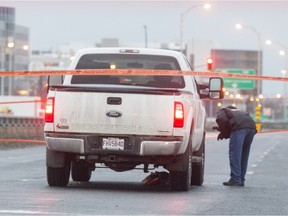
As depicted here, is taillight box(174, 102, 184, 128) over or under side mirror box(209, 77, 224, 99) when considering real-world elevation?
under

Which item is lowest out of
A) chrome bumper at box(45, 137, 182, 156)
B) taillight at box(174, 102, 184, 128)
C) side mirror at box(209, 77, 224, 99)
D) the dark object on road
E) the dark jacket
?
the dark object on road

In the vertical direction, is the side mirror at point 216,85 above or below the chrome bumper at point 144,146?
above

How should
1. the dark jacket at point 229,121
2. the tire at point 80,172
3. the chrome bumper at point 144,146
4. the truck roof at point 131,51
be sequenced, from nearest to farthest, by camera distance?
the chrome bumper at point 144,146 < the truck roof at point 131,51 < the tire at point 80,172 < the dark jacket at point 229,121

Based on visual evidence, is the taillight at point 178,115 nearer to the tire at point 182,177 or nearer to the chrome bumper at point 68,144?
the tire at point 182,177

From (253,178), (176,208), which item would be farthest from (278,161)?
(176,208)

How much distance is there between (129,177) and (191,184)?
2.15 meters

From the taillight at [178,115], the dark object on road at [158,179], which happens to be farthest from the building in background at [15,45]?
the taillight at [178,115]

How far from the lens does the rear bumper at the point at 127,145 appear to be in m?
14.7

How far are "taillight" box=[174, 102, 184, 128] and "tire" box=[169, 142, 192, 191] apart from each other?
1.69ft

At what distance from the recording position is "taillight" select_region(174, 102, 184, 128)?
48.4 ft

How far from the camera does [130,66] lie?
16641 millimetres

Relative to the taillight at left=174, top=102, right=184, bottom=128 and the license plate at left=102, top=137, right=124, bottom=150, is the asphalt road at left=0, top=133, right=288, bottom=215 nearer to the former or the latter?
the license plate at left=102, top=137, right=124, bottom=150

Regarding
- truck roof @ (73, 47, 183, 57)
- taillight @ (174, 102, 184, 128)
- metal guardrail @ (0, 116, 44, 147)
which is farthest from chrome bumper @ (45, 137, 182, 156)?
metal guardrail @ (0, 116, 44, 147)

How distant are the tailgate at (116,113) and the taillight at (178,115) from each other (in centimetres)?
6
